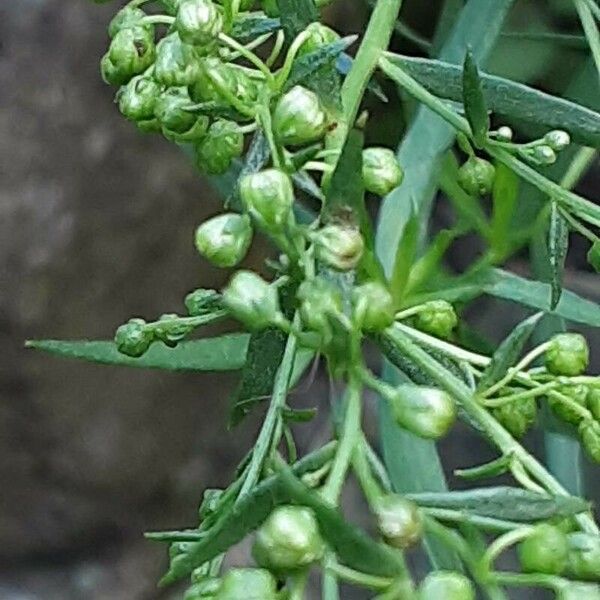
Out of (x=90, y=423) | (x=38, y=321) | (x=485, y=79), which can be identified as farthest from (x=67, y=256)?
(x=485, y=79)

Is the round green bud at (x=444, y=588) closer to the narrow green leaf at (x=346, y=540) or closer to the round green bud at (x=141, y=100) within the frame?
the narrow green leaf at (x=346, y=540)

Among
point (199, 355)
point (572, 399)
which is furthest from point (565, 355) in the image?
point (199, 355)

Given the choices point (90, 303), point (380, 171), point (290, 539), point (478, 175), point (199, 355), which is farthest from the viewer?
Result: point (90, 303)

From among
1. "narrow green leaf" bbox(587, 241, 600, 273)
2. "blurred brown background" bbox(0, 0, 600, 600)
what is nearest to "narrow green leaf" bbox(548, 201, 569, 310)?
"narrow green leaf" bbox(587, 241, 600, 273)

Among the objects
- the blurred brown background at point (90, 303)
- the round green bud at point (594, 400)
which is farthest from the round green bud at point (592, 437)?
the blurred brown background at point (90, 303)

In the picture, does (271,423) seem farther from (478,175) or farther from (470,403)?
(478,175)

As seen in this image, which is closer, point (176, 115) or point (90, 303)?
point (176, 115)
